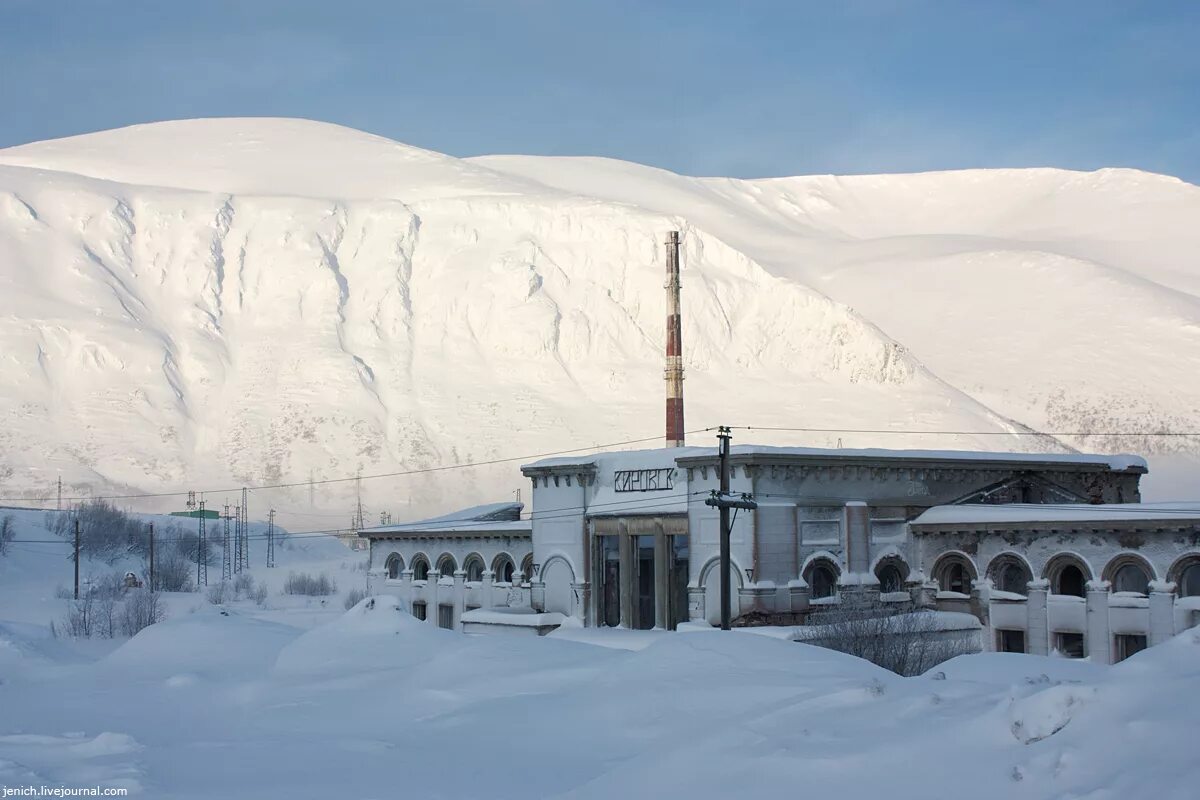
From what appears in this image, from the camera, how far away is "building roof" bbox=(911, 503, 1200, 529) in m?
33.2

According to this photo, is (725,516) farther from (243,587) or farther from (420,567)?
(243,587)

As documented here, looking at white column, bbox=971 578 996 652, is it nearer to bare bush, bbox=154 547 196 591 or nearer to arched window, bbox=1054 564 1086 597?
arched window, bbox=1054 564 1086 597

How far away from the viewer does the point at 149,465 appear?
106 metres

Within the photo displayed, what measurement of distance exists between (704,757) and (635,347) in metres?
106

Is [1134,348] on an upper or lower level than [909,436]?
upper

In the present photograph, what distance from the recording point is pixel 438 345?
118812 mm

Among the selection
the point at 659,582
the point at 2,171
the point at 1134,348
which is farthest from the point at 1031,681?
the point at 2,171

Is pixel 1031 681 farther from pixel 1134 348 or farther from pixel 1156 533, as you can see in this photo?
pixel 1134 348

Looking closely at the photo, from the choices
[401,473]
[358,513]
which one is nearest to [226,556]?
[358,513]

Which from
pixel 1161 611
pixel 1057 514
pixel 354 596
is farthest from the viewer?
pixel 354 596

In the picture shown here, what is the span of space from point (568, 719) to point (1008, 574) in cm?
2178

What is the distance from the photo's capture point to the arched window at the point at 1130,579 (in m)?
33.7

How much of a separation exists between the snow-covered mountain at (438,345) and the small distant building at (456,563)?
50727 millimetres

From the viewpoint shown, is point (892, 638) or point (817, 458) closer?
point (892, 638)
